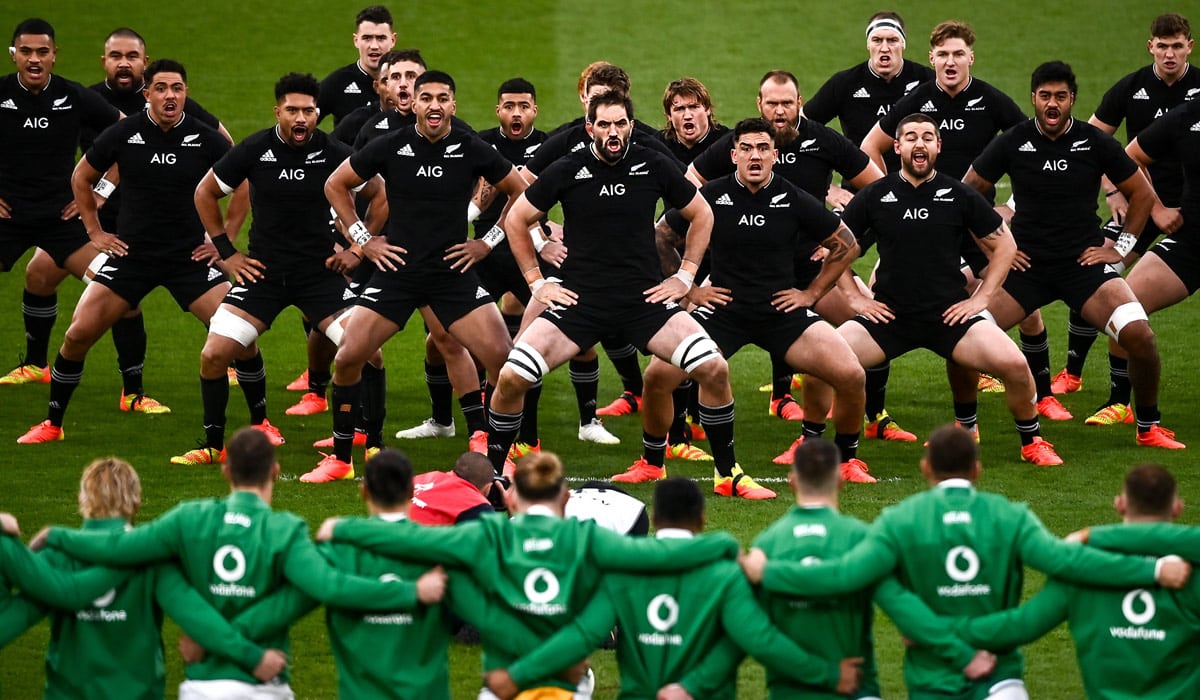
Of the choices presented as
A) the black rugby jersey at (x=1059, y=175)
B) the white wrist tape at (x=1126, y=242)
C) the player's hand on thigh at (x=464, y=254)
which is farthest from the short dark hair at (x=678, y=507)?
the white wrist tape at (x=1126, y=242)

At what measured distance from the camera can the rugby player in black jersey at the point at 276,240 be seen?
479 inches

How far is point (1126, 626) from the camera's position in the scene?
684 cm

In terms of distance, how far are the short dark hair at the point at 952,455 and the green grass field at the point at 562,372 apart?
1745mm

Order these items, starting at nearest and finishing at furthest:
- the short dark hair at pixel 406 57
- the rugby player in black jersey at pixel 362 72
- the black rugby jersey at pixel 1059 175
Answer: the black rugby jersey at pixel 1059 175, the short dark hair at pixel 406 57, the rugby player in black jersey at pixel 362 72

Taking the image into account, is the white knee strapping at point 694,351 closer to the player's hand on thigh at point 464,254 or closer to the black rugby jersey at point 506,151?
the player's hand on thigh at point 464,254

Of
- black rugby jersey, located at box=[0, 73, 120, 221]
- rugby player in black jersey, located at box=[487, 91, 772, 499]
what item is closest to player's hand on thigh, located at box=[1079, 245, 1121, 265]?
rugby player in black jersey, located at box=[487, 91, 772, 499]

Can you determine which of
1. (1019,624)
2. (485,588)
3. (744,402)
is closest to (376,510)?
(485,588)

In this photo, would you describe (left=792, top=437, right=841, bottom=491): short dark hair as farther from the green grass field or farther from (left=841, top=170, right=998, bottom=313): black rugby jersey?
(left=841, top=170, right=998, bottom=313): black rugby jersey

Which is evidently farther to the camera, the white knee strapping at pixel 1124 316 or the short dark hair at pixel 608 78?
the short dark hair at pixel 608 78

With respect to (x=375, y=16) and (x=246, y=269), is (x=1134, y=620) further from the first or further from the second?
(x=375, y=16)

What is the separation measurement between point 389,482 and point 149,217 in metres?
6.29

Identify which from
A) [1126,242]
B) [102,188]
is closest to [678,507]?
[1126,242]

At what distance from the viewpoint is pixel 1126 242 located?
12750 millimetres

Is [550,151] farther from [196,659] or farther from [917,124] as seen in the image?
[196,659]
